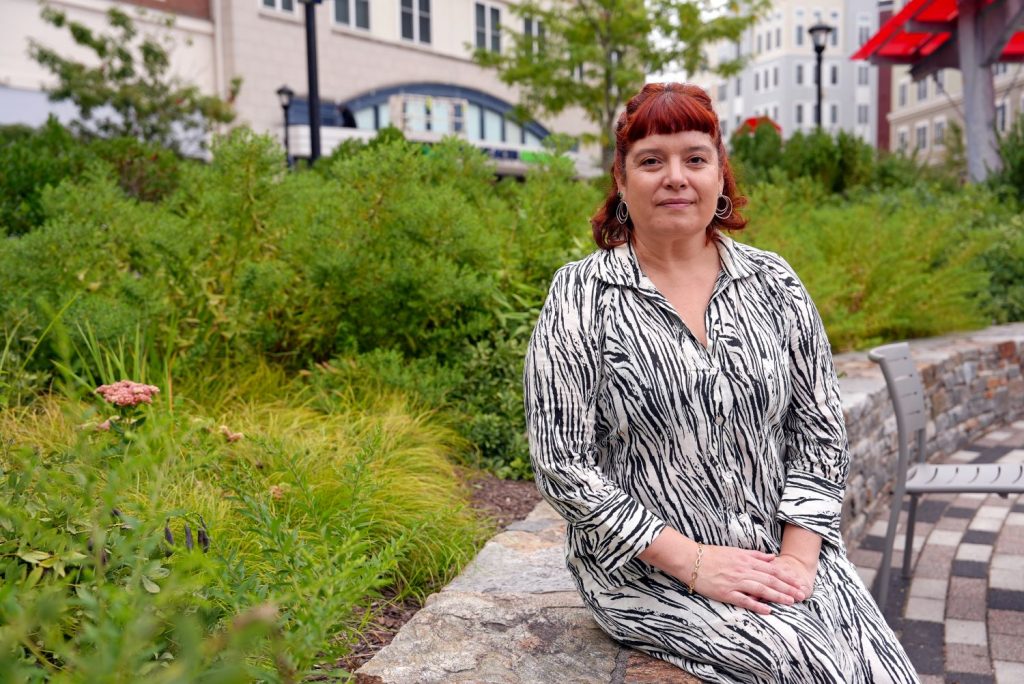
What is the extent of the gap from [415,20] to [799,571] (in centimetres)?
3341

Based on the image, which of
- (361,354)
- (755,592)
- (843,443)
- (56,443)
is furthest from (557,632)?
(361,354)

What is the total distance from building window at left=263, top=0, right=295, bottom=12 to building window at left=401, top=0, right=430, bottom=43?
16.0 feet

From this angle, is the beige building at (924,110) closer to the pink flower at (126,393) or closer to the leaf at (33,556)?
the pink flower at (126,393)

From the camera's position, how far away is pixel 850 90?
75250 millimetres

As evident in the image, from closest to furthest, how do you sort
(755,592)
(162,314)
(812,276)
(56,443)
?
(755,592)
(56,443)
(162,314)
(812,276)

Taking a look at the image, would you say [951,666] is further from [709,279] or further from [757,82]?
[757,82]

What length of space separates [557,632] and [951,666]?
1.76 metres

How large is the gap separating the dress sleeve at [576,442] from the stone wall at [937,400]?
2.65 meters

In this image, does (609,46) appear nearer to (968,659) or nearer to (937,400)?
(937,400)

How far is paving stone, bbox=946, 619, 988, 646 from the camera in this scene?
3672mm

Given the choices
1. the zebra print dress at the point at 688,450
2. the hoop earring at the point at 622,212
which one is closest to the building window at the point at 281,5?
the hoop earring at the point at 622,212

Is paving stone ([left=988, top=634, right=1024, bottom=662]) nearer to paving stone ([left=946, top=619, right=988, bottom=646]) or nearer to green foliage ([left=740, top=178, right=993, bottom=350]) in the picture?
paving stone ([left=946, top=619, right=988, bottom=646])

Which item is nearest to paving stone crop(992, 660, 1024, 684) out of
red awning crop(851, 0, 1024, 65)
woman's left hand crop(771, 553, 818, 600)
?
woman's left hand crop(771, 553, 818, 600)

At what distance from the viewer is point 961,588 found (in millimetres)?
4215
